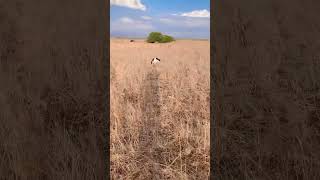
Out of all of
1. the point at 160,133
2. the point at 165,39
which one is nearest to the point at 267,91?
the point at 160,133

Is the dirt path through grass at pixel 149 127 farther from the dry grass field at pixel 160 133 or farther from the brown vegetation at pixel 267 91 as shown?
the brown vegetation at pixel 267 91

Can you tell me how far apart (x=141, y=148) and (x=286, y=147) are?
2.90 feet

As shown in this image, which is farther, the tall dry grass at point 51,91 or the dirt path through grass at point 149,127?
the dirt path through grass at point 149,127

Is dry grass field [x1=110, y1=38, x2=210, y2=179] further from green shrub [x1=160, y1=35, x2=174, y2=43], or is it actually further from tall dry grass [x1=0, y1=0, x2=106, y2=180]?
green shrub [x1=160, y1=35, x2=174, y2=43]

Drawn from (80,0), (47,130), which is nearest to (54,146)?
(47,130)

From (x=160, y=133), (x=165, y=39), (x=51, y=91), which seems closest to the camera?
(x=160, y=133)

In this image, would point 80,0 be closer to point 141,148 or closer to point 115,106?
point 115,106

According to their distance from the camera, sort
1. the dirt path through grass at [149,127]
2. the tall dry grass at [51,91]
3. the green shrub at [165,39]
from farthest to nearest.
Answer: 1. the green shrub at [165,39]
2. the dirt path through grass at [149,127]
3. the tall dry grass at [51,91]

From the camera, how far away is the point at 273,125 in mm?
2703

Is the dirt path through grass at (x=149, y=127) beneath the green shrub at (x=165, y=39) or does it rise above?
beneath

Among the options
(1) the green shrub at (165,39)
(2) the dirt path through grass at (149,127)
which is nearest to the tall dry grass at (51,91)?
(2) the dirt path through grass at (149,127)

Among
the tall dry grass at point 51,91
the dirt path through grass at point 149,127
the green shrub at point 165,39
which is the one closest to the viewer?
the tall dry grass at point 51,91

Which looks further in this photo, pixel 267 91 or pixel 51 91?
pixel 51 91

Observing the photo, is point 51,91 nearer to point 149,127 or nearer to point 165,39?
point 149,127
